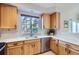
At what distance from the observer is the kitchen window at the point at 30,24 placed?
4.63 ft

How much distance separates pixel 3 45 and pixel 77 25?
1027mm

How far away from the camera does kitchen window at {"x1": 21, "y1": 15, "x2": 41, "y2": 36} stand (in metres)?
1.41

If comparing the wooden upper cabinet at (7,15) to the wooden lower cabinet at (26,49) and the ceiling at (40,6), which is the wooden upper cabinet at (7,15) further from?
the wooden lower cabinet at (26,49)

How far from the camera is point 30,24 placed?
1.44 meters

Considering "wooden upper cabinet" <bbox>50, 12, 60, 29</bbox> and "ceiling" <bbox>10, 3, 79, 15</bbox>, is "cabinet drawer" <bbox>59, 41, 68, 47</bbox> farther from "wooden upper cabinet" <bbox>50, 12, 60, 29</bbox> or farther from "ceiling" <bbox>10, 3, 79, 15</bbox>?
"ceiling" <bbox>10, 3, 79, 15</bbox>

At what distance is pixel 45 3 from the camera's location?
140 centimetres

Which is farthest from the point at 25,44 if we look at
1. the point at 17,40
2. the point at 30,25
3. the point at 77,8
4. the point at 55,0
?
the point at 77,8

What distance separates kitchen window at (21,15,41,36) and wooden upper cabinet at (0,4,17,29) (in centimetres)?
14

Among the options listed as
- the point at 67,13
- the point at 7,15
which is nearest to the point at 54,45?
the point at 67,13

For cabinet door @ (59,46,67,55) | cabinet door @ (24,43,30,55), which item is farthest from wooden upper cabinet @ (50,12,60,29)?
cabinet door @ (24,43,30,55)

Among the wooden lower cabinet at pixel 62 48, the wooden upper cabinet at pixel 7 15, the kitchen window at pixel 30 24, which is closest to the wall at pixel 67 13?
the wooden lower cabinet at pixel 62 48

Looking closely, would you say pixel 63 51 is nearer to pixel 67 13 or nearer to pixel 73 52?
pixel 73 52

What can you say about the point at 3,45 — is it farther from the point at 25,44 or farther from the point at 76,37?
the point at 76,37

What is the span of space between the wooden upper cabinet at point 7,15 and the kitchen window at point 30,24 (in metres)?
0.14
